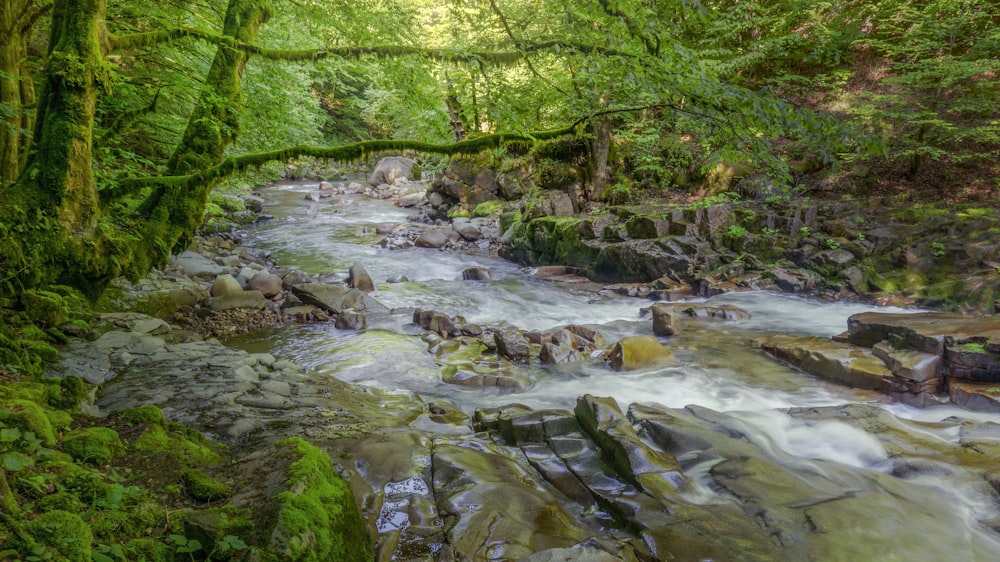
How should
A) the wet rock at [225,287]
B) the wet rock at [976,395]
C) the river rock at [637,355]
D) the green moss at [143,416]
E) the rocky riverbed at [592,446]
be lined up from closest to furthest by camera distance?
1. the rocky riverbed at [592,446]
2. the green moss at [143,416]
3. the wet rock at [976,395]
4. the river rock at [637,355]
5. the wet rock at [225,287]

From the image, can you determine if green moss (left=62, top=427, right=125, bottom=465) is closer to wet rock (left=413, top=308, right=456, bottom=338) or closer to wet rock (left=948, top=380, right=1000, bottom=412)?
wet rock (left=413, top=308, right=456, bottom=338)

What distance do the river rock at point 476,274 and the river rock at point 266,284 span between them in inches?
183

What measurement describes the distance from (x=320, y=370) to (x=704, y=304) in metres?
7.63

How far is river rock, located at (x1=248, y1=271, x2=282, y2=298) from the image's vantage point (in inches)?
404

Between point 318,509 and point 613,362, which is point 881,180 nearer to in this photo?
point 613,362

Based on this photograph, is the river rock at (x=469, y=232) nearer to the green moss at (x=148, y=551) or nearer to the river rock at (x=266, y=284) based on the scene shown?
the river rock at (x=266, y=284)

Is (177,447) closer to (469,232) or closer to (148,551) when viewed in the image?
(148,551)

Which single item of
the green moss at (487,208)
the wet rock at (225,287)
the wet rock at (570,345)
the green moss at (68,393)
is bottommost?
the wet rock at (570,345)

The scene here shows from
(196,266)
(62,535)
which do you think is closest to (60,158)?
(62,535)

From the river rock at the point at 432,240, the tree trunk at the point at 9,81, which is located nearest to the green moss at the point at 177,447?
the tree trunk at the point at 9,81

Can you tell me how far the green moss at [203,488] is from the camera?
8.63 ft

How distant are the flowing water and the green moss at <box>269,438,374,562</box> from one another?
3396mm

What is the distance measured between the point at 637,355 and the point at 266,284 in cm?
751

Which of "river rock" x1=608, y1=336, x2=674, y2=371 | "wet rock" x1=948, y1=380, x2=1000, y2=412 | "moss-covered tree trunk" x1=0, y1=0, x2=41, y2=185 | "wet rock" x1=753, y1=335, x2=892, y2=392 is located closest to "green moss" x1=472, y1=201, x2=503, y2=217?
"river rock" x1=608, y1=336, x2=674, y2=371
